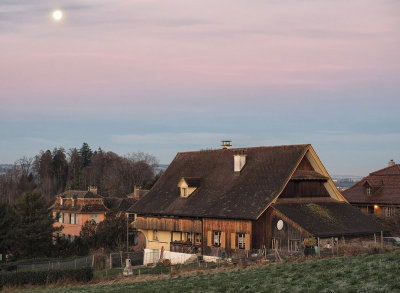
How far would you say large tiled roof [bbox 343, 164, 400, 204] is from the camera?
198 feet

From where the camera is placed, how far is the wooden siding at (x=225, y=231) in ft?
133

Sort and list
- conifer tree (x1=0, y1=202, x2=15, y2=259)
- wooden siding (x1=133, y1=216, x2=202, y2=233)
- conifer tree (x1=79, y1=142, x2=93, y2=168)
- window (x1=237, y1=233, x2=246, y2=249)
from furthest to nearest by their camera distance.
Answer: conifer tree (x1=79, y1=142, x2=93, y2=168) → conifer tree (x1=0, y1=202, x2=15, y2=259) → wooden siding (x1=133, y1=216, x2=202, y2=233) → window (x1=237, y1=233, x2=246, y2=249)

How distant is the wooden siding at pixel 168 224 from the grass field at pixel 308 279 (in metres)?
15.1

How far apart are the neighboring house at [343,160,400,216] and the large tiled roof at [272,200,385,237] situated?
1712 centimetres

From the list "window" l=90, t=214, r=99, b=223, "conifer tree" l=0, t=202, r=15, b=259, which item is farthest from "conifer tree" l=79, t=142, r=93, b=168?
"conifer tree" l=0, t=202, r=15, b=259

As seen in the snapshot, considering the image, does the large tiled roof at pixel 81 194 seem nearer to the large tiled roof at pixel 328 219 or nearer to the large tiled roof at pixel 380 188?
the large tiled roof at pixel 380 188

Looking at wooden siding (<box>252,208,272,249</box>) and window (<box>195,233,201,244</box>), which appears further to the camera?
window (<box>195,233,201,244</box>)

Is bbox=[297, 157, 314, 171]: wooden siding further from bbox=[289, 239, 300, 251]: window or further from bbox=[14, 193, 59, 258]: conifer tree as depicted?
bbox=[14, 193, 59, 258]: conifer tree

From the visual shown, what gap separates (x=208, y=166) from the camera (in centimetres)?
4978

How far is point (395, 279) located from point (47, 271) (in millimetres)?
25402

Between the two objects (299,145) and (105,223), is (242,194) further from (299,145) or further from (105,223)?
(105,223)

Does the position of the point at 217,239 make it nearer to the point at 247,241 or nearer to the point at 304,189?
the point at 247,241

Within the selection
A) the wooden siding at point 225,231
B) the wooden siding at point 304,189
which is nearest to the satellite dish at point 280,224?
the wooden siding at point 225,231

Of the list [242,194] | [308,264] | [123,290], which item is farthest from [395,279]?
[242,194]
